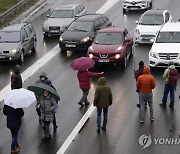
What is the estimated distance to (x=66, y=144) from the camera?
15852 mm

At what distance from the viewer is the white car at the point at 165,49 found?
2316 cm

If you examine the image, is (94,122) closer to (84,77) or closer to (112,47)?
(84,77)

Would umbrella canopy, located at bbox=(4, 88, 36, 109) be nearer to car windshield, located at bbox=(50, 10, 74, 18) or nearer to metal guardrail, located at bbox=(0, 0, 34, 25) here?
car windshield, located at bbox=(50, 10, 74, 18)

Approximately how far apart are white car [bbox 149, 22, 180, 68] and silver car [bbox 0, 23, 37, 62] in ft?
21.8

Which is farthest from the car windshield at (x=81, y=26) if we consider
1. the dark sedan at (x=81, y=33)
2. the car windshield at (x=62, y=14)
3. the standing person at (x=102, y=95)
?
the standing person at (x=102, y=95)

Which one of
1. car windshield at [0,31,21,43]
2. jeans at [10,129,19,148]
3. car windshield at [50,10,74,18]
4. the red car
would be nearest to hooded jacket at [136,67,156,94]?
jeans at [10,129,19,148]

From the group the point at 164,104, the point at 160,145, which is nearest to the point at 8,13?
the point at 164,104

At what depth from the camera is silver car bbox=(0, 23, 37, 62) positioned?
84.0ft

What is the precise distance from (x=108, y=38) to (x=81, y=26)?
4.07 metres

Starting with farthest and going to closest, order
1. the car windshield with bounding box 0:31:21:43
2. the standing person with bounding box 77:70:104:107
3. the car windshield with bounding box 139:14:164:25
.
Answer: the car windshield with bounding box 139:14:164:25 → the car windshield with bounding box 0:31:21:43 → the standing person with bounding box 77:70:104:107

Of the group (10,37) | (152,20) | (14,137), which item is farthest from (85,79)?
(152,20)

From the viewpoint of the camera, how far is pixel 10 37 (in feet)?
87.8

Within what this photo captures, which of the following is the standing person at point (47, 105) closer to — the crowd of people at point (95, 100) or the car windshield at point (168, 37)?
the crowd of people at point (95, 100)

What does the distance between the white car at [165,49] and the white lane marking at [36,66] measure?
5.58m
